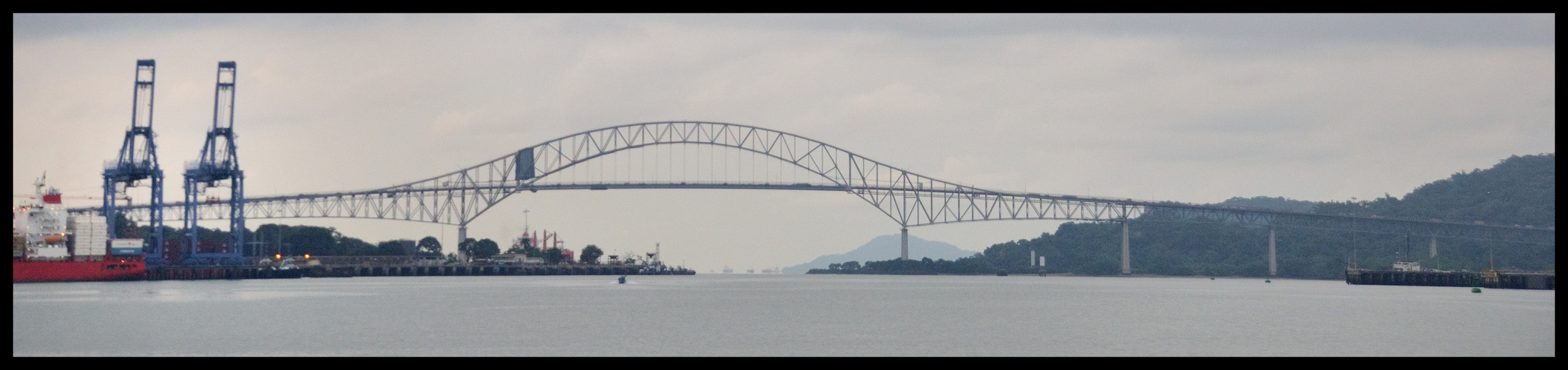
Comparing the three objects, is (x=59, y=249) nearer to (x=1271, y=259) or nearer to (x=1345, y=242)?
(x=1271, y=259)

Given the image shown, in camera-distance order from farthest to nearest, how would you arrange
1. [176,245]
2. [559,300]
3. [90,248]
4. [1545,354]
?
1. [176,245]
2. [90,248]
3. [559,300]
4. [1545,354]

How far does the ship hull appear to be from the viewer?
90625 millimetres

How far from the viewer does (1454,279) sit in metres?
101

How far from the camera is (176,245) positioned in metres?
126

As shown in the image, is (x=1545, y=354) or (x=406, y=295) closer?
(x=1545, y=354)

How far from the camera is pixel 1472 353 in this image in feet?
120

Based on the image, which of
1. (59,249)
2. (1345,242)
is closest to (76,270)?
(59,249)

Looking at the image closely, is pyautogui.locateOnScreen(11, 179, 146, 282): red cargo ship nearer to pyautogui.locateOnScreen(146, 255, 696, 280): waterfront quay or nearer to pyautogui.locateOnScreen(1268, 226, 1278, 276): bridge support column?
pyautogui.locateOnScreen(146, 255, 696, 280): waterfront quay

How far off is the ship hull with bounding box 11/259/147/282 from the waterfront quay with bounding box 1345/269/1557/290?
316 ft

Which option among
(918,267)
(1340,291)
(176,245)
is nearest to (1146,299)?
(1340,291)
